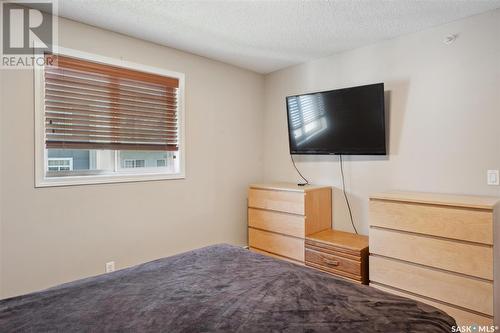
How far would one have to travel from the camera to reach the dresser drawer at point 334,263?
2.47 m

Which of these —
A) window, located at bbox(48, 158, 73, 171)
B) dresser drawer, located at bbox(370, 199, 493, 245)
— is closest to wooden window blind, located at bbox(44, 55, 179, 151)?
window, located at bbox(48, 158, 73, 171)

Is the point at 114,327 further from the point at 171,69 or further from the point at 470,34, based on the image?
the point at 470,34

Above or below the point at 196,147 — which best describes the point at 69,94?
above

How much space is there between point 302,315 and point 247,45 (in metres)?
2.50

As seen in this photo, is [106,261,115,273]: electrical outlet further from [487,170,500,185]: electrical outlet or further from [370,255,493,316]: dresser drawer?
[487,170,500,185]: electrical outlet

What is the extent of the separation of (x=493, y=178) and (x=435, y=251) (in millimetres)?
746

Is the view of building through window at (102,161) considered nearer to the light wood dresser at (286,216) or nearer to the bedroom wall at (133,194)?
the bedroom wall at (133,194)

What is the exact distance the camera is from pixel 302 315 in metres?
1.19

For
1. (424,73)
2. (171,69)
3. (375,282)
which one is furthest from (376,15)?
(375,282)

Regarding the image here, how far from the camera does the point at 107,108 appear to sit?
2.54m

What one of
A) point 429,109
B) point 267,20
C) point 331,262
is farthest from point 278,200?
point 267,20

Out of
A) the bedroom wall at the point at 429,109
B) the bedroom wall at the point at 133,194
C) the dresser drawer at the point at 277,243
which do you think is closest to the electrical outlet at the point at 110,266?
the bedroom wall at the point at 133,194

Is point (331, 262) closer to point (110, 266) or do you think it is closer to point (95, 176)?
point (110, 266)

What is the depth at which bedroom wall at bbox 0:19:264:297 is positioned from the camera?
2.08 meters
